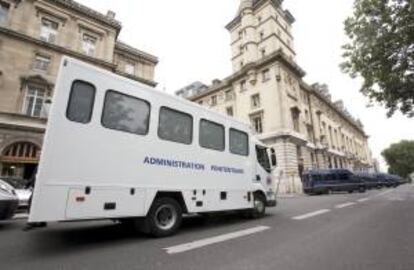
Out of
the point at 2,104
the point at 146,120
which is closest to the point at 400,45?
the point at 146,120

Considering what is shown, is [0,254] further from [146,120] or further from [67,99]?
[146,120]

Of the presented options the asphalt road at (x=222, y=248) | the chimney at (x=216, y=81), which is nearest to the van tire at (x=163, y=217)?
the asphalt road at (x=222, y=248)

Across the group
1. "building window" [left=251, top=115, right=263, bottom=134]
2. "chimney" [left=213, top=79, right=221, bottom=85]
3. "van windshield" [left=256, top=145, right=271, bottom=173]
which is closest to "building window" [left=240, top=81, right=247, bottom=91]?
"building window" [left=251, top=115, right=263, bottom=134]

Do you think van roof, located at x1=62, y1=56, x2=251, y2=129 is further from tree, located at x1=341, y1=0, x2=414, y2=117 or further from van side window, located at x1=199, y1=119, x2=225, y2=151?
tree, located at x1=341, y1=0, x2=414, y2=117

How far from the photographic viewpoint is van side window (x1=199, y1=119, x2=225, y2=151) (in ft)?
22.7

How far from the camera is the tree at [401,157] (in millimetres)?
74938

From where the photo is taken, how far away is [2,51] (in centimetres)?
1967

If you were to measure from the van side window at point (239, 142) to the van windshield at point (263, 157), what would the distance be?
0.75m

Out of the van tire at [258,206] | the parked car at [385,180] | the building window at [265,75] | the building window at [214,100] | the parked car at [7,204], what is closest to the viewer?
the parked car at [7,204]

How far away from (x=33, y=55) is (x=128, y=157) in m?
21.7

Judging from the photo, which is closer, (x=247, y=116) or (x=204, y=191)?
(x=204, y=191)

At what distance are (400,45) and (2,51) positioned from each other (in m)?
26.4

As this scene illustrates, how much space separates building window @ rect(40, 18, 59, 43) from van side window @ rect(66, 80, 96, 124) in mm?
22338

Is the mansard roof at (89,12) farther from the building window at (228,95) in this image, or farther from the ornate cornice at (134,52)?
the building window at (228,95)
